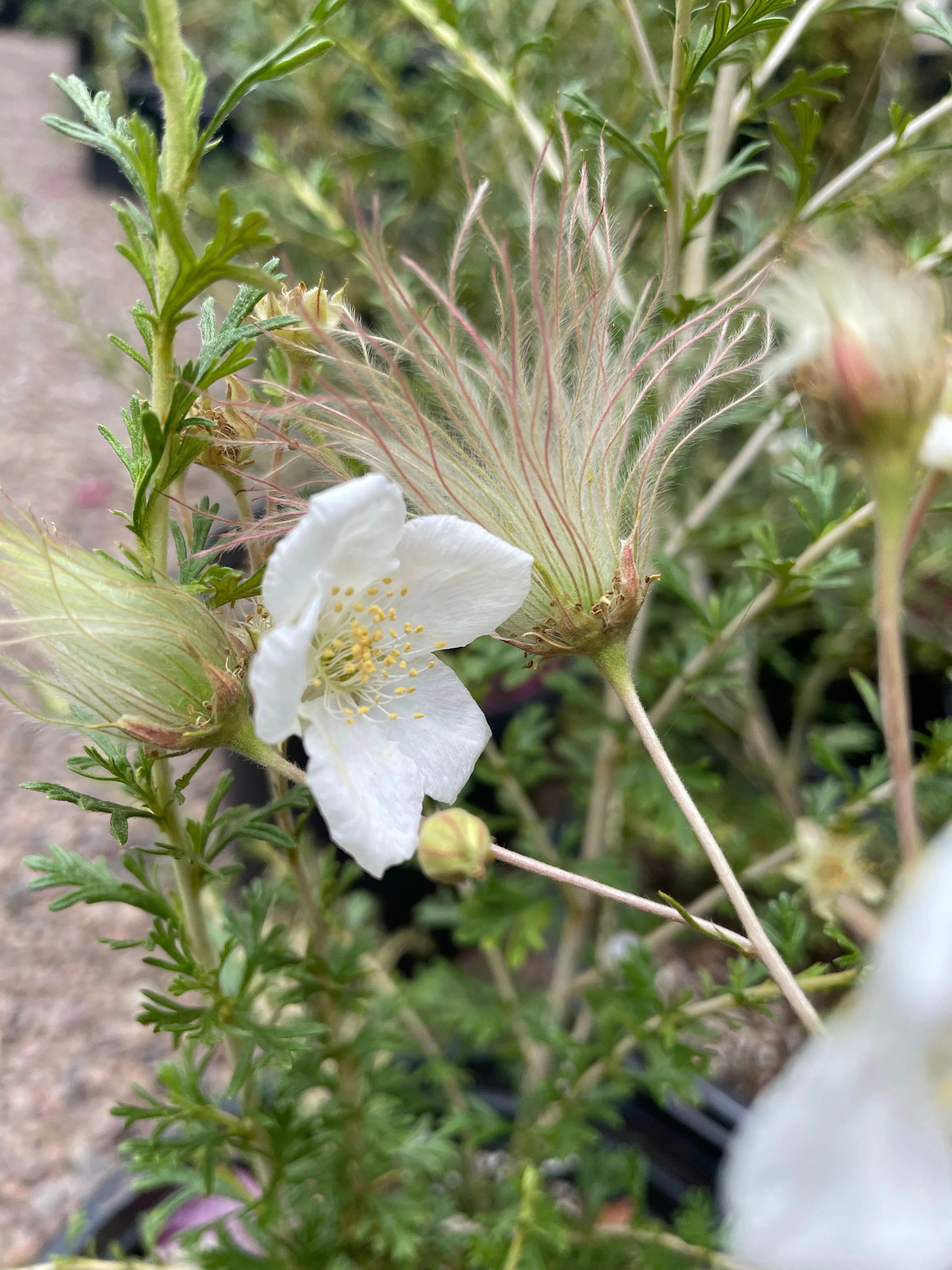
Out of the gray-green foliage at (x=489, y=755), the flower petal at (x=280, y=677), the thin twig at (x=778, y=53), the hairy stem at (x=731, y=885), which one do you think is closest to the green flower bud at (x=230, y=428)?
the gray-green foliage at (x=489, y=755)

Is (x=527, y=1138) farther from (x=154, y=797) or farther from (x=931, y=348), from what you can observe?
(x=931, y=348)

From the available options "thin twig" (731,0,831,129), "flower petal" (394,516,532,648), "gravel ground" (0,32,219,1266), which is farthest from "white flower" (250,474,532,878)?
"thin twig" (731,0,831,129)

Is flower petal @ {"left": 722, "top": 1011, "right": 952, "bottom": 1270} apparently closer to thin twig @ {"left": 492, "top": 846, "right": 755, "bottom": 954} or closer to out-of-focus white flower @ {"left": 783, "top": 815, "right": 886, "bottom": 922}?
thin twig @ {"left": 492, "top": 846, "right": 755, "bottom": 954}

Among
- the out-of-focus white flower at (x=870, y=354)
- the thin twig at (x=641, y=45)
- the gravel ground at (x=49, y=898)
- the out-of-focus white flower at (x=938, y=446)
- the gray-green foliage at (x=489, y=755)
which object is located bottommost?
the gravel ground at (x=49, y=898)

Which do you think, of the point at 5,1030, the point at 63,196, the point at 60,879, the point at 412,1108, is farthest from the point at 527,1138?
the point at 63,196

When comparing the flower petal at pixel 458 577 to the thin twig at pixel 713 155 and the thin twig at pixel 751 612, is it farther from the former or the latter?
the thin twig at pixel 713 155

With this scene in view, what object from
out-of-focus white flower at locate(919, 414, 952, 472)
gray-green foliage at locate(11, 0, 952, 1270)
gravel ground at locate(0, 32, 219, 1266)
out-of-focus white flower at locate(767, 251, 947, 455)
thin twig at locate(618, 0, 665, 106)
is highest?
thin twig at locate(618, 0, 665, 106)
